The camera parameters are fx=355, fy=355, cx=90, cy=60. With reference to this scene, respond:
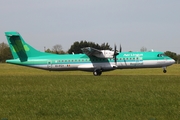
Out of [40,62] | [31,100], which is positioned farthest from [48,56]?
[31,100]

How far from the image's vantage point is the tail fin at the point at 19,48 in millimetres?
41875

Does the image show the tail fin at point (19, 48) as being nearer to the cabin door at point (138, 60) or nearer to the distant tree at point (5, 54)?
the cabin door at point (138, 60)

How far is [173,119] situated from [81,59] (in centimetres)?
3193

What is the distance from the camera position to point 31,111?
1207 cm

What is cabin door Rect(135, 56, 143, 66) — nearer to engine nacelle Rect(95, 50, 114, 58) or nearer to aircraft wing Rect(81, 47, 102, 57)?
engine nacelle Rect(95, 50, 114, 58)

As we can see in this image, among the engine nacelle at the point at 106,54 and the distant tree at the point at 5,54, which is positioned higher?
the distant tree at the point at 5,54

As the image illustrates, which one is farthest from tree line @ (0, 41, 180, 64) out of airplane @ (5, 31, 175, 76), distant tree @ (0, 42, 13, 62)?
airplane @ (5, 31, 175, 76)

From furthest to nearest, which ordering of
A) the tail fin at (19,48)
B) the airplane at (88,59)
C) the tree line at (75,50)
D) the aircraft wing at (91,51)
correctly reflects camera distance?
1. the tree line at (75,50)
2. the tail fin at (19,48)
3. the airplane at (88,59)
4. the aircraft wing at (91,51)

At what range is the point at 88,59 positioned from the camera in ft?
138

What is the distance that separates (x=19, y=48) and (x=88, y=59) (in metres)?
8.29

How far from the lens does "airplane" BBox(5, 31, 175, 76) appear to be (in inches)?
1607

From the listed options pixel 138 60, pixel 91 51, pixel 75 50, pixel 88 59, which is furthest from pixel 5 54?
pixel 138 60

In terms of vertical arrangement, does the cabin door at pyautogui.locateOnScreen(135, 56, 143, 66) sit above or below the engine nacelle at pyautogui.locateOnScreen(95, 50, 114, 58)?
below

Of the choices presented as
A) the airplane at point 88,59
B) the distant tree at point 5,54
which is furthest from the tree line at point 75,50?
the airplane at point 88,59
